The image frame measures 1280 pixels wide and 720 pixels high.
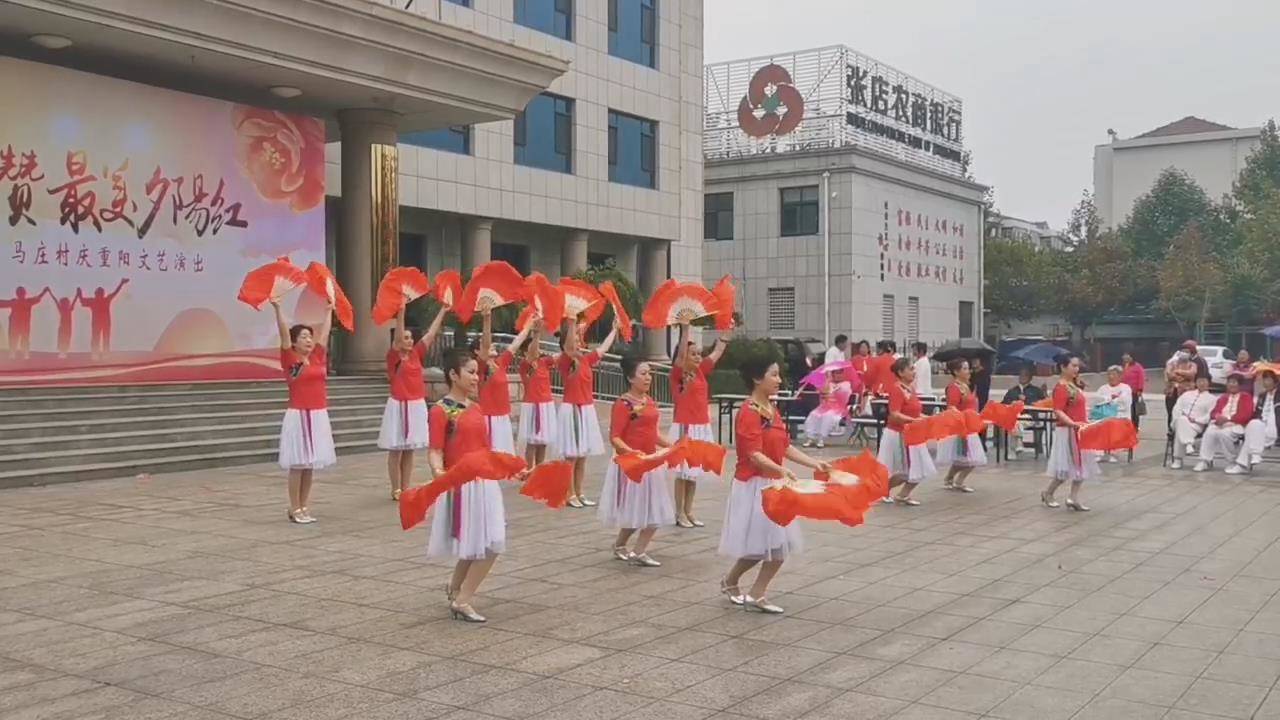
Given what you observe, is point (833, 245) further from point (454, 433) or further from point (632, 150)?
point (454, 433)

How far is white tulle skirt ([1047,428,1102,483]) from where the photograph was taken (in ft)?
36.7

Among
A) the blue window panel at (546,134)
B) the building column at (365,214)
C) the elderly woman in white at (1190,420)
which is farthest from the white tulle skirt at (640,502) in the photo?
the blue window panel at (546,134)

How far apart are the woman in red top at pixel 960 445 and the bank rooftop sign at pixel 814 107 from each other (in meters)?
27.4

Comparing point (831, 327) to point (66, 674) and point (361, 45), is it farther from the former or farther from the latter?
point (66, 674)

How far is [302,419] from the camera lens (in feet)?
32.8

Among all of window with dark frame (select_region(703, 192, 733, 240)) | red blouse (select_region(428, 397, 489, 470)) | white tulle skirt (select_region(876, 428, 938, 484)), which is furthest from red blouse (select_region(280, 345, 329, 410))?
window with dark frame (select_region(703, 192, 733, 240))

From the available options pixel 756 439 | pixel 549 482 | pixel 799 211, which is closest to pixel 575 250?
pixel 799 211

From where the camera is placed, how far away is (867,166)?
39094 mm

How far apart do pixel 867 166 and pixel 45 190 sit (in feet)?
95.6

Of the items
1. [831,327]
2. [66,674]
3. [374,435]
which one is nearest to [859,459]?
[66,674]

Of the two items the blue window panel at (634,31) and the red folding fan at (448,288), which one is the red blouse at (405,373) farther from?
the blue window panel at (634,31)

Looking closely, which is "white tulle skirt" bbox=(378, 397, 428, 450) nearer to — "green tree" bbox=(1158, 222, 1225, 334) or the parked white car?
the parked white car

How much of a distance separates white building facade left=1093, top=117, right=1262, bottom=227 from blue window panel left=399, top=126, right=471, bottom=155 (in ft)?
171

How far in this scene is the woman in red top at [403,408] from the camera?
11336mm
